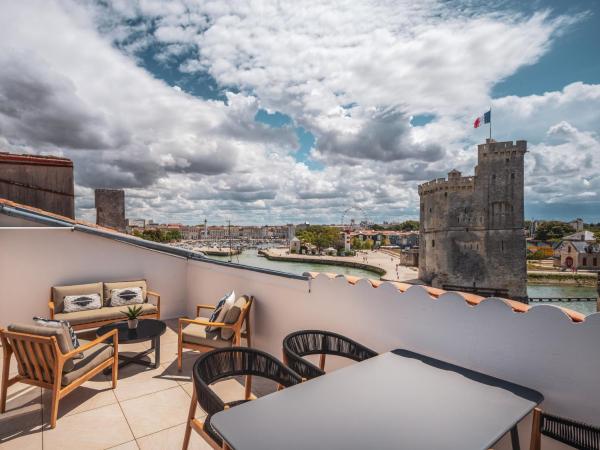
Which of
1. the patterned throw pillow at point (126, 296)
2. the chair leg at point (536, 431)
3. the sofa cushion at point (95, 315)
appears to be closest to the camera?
the chair leg at point (536, 431)

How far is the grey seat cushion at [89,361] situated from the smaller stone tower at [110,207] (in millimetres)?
6197

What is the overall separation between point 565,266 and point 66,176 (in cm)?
3591

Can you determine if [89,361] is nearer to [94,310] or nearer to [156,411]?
[156,411]

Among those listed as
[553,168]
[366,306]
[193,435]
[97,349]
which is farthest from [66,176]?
[553,168]

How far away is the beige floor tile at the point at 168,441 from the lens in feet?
6.92

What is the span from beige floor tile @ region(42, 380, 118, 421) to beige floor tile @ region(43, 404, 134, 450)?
0.31ft

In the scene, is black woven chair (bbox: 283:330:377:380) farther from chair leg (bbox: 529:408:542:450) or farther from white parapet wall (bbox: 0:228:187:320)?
white parapet wall (bbox: 0:228:187:320)

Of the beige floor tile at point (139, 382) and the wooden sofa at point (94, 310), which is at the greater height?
the wooden sofa at point (94, 310)

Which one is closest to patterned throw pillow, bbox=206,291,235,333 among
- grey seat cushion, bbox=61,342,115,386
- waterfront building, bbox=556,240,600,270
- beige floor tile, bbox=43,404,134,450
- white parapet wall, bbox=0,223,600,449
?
white parapet wall, bbox=0,223,600,449

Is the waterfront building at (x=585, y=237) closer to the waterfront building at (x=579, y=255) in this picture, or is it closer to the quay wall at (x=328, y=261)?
the waterfront building at (x=579, y=255)

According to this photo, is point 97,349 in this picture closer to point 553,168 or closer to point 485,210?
point 553,168

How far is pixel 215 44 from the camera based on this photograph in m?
4.92

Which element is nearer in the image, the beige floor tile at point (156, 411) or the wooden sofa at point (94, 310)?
the beige floor tile at point (156, 411)

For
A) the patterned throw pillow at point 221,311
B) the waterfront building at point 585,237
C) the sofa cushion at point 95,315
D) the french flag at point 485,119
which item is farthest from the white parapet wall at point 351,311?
the waterfront building at point 585,237
